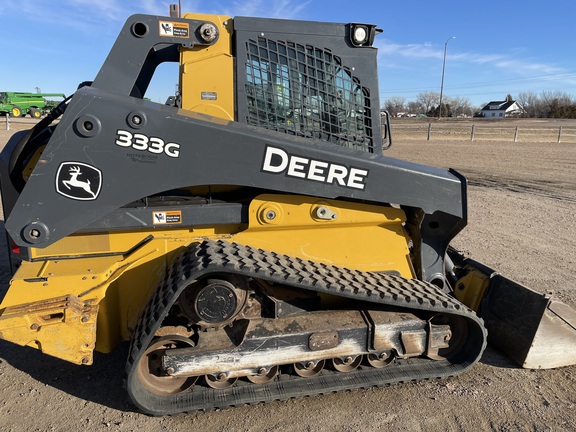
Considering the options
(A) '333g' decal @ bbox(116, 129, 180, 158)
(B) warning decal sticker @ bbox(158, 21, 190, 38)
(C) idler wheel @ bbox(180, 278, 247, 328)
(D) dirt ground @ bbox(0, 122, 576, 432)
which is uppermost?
(B) warning decal sticker @ bbox(158, 21, 190, 38)

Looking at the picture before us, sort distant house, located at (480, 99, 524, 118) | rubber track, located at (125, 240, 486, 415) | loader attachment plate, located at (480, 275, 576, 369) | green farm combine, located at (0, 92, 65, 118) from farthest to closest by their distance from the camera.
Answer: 1. distant house, located at (480, 99, 524, 118)
2. green farm combine, located at (0, 92, 65, 118)
3. loader attachment plate, located at (480, 275, 576, 369)
4. rubber track, located at (125, 240, 486, 415)

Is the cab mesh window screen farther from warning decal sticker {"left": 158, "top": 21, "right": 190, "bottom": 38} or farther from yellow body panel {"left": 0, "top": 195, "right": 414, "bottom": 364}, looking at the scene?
yellow body panel {"left": 0, "top": 195, "right": 414, "bottom": 364}

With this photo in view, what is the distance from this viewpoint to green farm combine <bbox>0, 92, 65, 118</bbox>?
35866 mm

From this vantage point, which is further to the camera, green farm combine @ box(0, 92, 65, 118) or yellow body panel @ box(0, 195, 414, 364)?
green farm combine @ box(0, 92, 65, 118)

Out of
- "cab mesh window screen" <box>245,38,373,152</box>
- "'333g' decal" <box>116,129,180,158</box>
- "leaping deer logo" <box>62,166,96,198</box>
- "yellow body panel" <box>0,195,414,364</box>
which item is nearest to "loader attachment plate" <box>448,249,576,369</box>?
"yellow body panel" <box>0,195,414,364</box>

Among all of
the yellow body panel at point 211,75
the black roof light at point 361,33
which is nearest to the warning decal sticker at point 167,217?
the yellow body panel at point 211,75

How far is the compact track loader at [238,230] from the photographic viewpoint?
2.69m

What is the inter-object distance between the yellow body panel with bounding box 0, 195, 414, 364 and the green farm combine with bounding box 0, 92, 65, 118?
3811cm

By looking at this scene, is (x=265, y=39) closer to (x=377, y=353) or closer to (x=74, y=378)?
(x=377, y=353)

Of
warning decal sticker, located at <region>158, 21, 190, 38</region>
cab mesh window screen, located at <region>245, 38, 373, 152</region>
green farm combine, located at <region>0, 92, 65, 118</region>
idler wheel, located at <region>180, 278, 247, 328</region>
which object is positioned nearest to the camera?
idler wheel, located at <region>180, 278, 247, 328</region>

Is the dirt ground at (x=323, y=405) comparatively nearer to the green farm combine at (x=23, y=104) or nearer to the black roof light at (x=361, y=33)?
the black roof light at (x=361, y=33)

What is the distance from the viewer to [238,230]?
314 cm

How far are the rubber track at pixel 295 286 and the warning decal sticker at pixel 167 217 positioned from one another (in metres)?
0.22

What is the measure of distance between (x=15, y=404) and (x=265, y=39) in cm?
303
